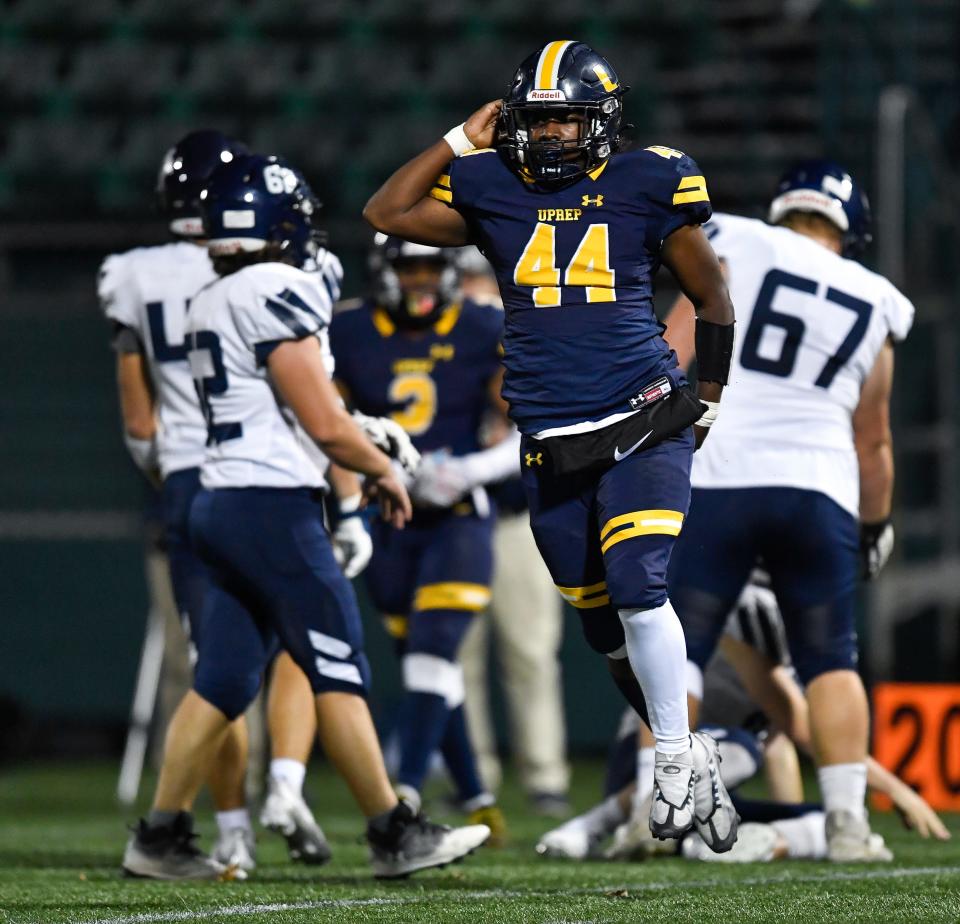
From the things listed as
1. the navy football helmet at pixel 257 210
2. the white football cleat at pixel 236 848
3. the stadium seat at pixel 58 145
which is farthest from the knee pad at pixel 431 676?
the stadium seat at pixel 58 145

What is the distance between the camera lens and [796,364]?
5090 mm

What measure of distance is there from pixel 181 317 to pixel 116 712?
4595 mm

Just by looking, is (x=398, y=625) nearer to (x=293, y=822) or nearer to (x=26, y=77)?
(x=293, y=822)

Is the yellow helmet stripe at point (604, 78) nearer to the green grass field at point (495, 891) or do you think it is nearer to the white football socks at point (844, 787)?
the green grass field at point (495, 891)

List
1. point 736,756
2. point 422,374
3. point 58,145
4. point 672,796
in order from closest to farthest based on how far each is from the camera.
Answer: point 672,796, point 736,756, point 422,374, point 58,145

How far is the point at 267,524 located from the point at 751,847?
1.51 meters

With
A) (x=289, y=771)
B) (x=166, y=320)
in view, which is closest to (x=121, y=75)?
(x=166, y=320)

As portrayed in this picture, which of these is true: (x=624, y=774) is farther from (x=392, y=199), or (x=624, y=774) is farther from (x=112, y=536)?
(x=112, y=536)

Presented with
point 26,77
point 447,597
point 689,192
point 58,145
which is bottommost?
point 447,597

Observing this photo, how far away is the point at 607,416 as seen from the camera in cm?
405

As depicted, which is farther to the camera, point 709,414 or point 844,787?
point 844,787

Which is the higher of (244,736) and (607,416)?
(607,416)

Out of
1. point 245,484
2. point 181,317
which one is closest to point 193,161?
point 181,317

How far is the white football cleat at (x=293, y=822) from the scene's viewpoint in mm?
4766
